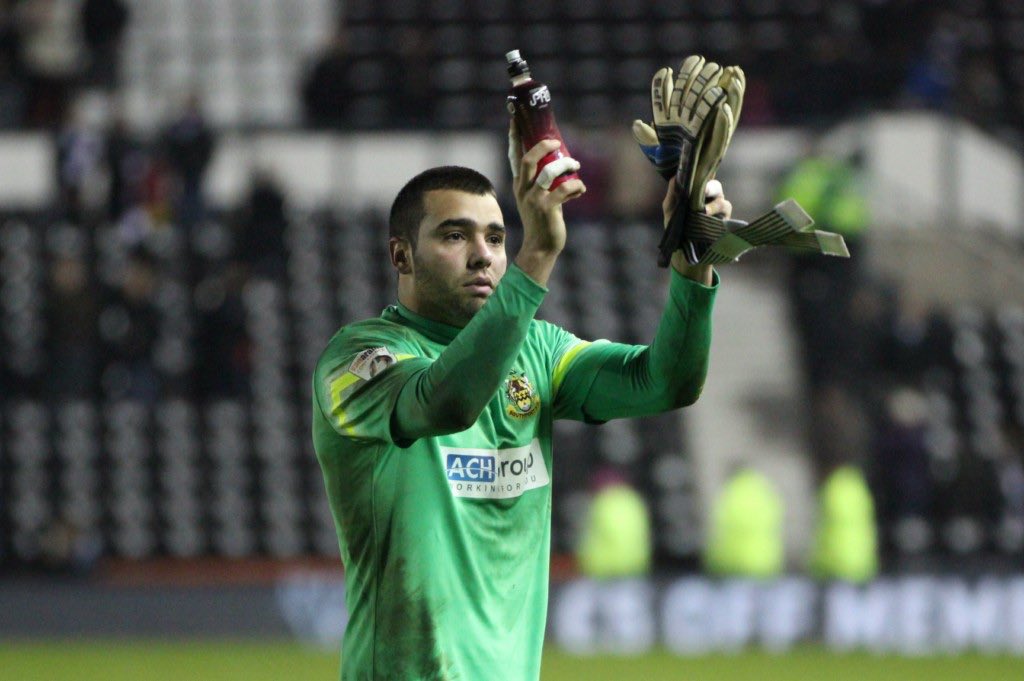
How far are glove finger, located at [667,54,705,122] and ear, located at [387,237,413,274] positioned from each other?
0.66 m

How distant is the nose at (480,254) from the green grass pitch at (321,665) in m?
8.89

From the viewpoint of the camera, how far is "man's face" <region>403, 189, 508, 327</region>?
4125 millimetres

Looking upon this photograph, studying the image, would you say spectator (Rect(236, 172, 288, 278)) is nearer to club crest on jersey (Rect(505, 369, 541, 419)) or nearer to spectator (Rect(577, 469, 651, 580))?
spectator (Rect(577, 469, 651, 580))

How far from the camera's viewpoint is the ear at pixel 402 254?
427 cm

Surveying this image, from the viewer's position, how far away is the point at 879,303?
17.6m

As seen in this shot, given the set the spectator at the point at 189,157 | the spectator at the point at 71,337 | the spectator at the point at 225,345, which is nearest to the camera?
the spectator at the point at 71,337

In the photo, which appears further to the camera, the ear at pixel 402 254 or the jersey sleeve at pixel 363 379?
the ear at pixel 402 254

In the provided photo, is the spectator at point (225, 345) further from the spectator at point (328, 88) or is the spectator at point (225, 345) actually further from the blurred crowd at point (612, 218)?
the spectator at point (328, 88)

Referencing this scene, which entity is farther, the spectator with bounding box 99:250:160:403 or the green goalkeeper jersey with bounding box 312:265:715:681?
the spectator with bounding box 99:250:160:403

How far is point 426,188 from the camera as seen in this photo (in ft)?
13.8

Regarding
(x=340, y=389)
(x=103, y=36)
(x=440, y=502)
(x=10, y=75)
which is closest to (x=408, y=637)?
(x=440, y=502)

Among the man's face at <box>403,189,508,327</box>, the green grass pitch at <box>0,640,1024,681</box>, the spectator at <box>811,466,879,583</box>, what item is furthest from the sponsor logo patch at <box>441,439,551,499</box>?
the spectator at <box>811,466,879,583</box>

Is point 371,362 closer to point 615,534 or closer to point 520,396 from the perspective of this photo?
point 520,396

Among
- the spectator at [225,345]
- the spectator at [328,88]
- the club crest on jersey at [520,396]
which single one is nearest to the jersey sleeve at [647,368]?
the club crest on jersey at [520,396]
